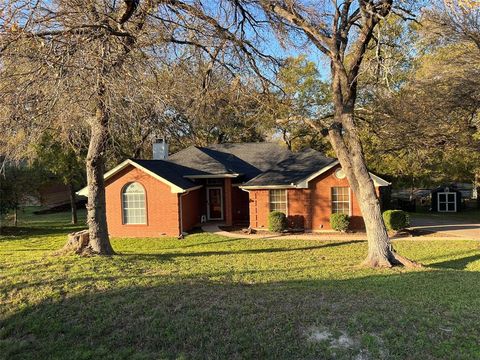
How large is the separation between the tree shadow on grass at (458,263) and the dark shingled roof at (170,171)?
12104mm

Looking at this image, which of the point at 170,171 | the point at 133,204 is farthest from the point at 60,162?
the point at 170,171

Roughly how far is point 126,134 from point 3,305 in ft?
13.8

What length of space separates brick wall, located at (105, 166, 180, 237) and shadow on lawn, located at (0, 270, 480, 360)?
42.6ft

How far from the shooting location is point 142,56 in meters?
8.48

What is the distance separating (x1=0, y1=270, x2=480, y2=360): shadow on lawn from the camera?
4953 millimetres

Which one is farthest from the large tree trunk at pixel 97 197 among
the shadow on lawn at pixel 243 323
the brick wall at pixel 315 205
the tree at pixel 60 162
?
the tree at pixel 60 162

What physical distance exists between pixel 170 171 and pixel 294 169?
21.8 feet

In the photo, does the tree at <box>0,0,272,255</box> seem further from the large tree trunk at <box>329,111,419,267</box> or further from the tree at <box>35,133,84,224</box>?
the tree at <box>35,133,84,224</box>

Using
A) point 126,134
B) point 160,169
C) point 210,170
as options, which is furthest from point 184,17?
point 210,170

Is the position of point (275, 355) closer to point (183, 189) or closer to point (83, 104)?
point (83, 104)

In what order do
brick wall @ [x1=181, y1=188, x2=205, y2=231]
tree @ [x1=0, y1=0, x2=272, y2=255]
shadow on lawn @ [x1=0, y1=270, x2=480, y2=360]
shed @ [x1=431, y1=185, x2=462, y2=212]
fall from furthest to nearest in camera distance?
shed @ [x1=431, y1=185, x2=462, y2=212] < brick wall @ [x1=181, y1=188, x2=205, y2=231] < tree @ [x1=0, y1=0, x2=272, y2=255] < shadow on lawn @ [x1=0, y1=270, x2=480, y2=360]

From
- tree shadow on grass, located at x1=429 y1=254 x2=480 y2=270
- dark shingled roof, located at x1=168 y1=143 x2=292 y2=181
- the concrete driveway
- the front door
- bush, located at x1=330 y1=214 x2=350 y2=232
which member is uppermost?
dark shingled roof, located at x1=168 y1=143 x2=292 y2=181

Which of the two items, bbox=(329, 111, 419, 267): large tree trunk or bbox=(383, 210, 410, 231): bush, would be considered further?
bbox=(383, 210, 410, 231): bush

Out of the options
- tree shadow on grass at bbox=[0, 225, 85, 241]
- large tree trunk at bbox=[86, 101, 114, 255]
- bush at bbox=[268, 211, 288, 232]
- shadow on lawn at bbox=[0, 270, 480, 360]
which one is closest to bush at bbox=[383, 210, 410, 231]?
bush at bbox=[268, 211, 288, 232]
